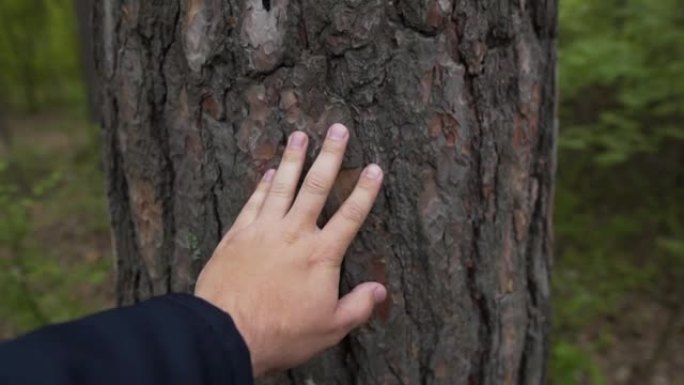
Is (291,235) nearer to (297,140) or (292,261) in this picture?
(292,261)

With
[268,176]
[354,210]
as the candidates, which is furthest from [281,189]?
[354,210]

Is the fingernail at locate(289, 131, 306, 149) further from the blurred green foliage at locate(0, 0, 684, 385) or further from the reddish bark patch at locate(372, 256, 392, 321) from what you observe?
the blurred green foliage at locate(0, 0, 684, 385)

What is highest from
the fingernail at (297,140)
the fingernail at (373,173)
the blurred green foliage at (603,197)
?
the fingernail at (297,140)

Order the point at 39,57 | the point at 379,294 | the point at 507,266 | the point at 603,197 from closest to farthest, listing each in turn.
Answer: the point at 379,294 < the point at 507,266 < the point at 603,197 < the point at 39,57

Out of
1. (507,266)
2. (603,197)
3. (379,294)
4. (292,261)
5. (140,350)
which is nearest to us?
(140,350)

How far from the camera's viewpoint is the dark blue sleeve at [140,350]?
1116 mm

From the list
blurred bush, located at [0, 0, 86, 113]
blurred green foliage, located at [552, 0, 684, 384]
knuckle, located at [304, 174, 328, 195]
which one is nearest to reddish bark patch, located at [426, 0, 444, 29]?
knuckle, located at [304, 174, 328, 195]

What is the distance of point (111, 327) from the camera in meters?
1.23

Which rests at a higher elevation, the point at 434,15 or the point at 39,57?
the point at 434,15

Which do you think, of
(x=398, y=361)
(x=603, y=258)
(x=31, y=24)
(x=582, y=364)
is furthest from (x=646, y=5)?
(x=31, y=24)

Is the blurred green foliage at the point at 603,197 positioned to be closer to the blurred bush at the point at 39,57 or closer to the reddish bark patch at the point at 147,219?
the reddish bark patch at the point at 147,219

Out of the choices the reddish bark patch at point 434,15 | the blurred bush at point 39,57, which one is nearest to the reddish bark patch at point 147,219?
the reddish bark patch at point 434,15

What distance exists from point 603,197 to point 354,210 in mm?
4168

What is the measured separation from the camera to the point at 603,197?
17.0 ft
